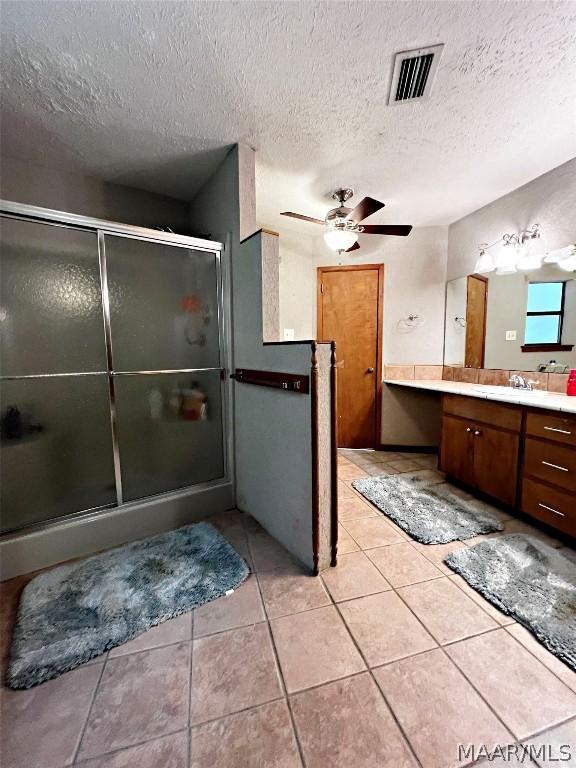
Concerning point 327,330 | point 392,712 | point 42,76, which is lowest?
point 392,712

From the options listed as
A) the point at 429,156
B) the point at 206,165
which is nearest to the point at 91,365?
the point at 206,165

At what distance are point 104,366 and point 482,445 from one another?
2.70 m

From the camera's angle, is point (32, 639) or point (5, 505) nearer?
point (32, 639)

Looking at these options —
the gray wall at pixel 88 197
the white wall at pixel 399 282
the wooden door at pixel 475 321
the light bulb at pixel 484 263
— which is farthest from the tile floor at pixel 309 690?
the light bulb at pixel 484 263

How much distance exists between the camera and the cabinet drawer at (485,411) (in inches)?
79.6

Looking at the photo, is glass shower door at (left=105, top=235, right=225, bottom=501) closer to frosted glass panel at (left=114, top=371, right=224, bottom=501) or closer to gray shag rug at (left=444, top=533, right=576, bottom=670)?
frosted glass panel at (left=114, top=371, right=224, bottom=501)

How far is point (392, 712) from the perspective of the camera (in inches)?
38.5

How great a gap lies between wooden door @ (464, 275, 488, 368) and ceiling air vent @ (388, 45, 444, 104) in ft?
6.17

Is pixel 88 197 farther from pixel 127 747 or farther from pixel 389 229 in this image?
pixel 127 747

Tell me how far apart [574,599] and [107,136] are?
137 inches

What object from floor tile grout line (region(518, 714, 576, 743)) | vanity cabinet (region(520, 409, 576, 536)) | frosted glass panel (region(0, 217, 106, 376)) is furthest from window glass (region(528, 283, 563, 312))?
frosted glass panel (region(0, 217, 106, 376))

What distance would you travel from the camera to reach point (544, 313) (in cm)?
242

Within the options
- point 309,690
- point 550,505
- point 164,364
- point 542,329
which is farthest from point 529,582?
point 164,364

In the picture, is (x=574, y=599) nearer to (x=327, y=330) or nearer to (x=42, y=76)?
(x=327, y=330)
